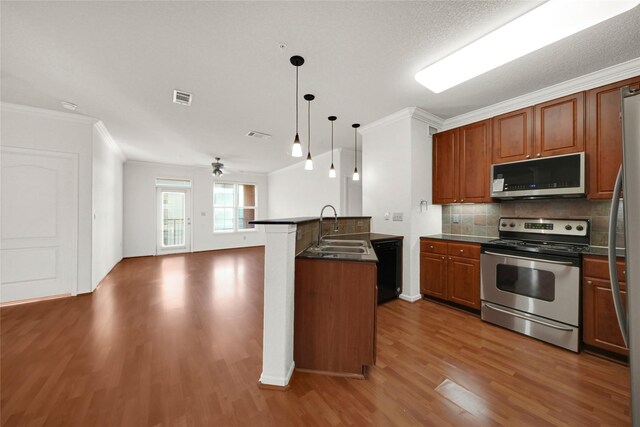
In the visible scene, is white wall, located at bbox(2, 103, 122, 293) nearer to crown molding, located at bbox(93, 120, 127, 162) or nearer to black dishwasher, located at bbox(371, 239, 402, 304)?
crown molding, located at bbox(93, 120, 127, 162)

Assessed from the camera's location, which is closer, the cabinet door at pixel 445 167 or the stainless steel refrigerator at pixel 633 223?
the stainless steel refrigerator at pixel 633 223

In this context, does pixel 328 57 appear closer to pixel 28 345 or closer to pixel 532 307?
pixel 532 307

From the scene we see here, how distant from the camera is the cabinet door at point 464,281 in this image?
113 inches

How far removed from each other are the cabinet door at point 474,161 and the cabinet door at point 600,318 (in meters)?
1.30

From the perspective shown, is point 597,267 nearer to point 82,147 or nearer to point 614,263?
point 614,263

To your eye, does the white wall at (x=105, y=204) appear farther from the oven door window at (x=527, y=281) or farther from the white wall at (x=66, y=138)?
the oven door window at (x=527, y=281)

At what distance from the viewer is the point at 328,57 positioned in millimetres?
2176

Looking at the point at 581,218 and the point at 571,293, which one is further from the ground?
the point at 581,218

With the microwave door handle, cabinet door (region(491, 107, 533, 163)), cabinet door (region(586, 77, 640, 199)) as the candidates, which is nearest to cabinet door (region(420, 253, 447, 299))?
cabinet door (region(491, 107, 533, 163))

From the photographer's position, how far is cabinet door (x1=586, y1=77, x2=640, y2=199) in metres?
2.22

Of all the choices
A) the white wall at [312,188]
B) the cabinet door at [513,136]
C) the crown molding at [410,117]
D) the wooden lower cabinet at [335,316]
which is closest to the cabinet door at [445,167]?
the crown molding at [410,117]

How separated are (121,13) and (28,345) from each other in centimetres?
313

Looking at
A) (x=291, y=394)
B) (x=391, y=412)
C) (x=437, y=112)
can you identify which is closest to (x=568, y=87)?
(x=437, y=112)

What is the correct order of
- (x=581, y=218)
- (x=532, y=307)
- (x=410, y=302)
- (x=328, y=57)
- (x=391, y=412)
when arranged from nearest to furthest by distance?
(x=391, y=412) → (x=328, y=57) → (x=532, y=307) → (x=581, y=218) → (x=410, y=302)
